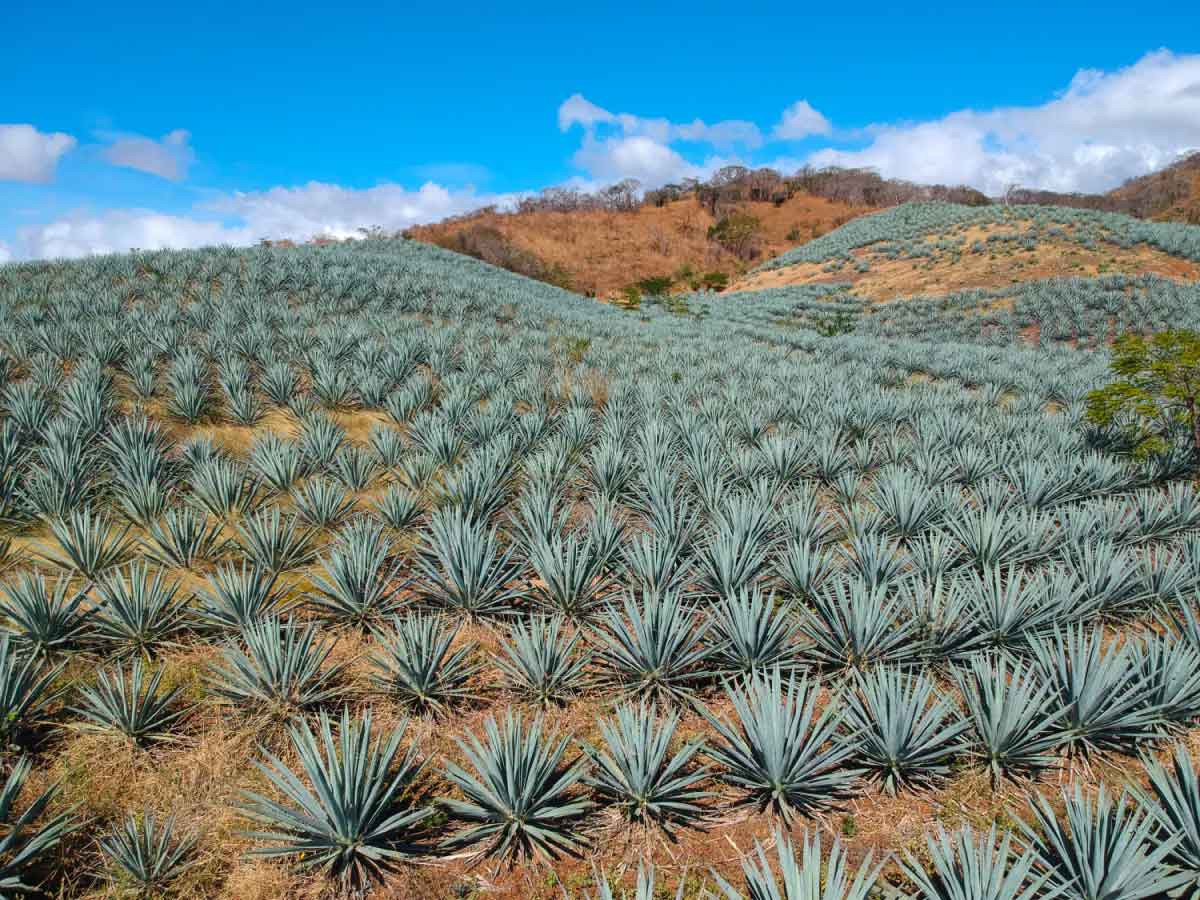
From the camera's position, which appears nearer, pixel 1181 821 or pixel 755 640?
pixel 1181 821

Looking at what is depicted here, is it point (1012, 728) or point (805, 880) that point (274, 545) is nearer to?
point (805, 880)

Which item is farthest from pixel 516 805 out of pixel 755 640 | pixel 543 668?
pixel 755 640

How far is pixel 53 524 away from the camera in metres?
3.57

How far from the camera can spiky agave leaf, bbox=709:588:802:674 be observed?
2.90 m

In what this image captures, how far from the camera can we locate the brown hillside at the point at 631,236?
4478cm

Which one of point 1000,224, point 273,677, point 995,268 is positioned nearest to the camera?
point 273,677

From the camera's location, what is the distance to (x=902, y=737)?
2.35 metres

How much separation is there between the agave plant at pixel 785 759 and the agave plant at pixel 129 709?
247 centimetres

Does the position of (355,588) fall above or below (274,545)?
below

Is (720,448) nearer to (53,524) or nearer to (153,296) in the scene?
(53,524)

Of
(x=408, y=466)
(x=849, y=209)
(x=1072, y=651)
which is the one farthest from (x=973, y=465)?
(x=849, y=209)

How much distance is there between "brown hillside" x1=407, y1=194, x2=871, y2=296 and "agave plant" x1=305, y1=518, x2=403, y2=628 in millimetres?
39660

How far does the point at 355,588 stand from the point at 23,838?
159cm

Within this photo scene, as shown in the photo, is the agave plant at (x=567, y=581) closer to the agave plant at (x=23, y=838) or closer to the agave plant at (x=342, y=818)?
the agave plant at (x=342, y=818)
